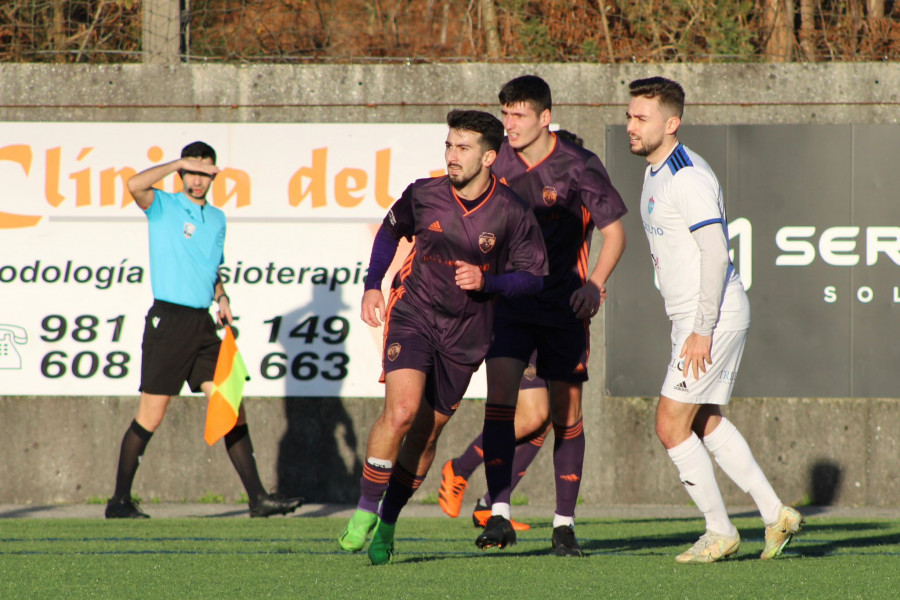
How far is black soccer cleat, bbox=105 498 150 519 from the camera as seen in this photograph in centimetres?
775

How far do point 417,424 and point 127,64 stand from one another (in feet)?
16.8

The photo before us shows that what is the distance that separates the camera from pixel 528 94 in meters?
5.99

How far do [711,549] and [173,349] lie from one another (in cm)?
395

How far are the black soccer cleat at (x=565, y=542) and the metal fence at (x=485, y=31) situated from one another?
4.87 meters

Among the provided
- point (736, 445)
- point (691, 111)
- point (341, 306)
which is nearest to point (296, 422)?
point (341, 306)

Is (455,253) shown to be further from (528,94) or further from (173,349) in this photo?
(173,349)

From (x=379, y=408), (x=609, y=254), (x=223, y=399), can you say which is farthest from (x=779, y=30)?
(x=223, y=399)

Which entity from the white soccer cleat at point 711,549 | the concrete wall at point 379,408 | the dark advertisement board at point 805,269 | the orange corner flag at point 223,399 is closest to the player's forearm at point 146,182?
the orange corner flag at point 223,399

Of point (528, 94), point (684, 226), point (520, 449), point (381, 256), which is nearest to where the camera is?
point (684, 226)

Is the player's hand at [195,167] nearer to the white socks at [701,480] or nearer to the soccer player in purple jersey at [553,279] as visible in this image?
the soccer player in purple jersey at [553,279]

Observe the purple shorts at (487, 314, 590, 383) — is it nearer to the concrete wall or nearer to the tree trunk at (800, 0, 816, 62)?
the concrete wall

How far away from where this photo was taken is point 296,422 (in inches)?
A: 354

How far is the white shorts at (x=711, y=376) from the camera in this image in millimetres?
5133

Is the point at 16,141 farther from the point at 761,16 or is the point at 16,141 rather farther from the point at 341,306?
the point at 761,16
